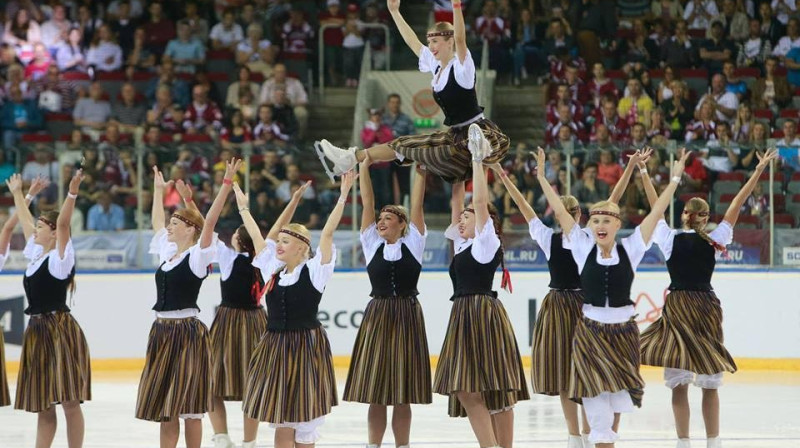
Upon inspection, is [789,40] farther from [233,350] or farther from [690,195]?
[233,350]

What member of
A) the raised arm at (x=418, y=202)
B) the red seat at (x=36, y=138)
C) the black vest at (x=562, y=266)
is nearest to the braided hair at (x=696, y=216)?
the black vest at (x=562, y=266)

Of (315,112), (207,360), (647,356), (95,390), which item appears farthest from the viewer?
(315,112)

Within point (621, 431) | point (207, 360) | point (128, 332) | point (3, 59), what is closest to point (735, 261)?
point (621, 431)

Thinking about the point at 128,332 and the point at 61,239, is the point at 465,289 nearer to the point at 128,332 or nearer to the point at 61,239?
the point at 61,239

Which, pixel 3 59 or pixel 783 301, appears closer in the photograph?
pixel 783 301

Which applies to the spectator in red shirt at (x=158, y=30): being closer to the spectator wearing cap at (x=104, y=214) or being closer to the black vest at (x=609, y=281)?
the spectator wearing cap at (x=104, y=214)

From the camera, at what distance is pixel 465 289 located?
845 cm

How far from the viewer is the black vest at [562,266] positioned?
30.0ft

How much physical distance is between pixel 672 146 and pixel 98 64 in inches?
328

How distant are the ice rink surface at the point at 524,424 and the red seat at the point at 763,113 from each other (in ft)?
14.0

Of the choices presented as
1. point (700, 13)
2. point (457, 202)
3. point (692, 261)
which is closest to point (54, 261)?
point (457, 202)

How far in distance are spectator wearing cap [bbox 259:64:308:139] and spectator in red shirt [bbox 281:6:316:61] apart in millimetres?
927

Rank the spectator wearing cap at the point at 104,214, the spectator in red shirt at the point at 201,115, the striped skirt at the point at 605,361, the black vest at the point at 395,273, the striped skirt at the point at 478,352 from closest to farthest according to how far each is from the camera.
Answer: the striped skirt at the point at 605,361 → the striped skirt at the point at 478,352 → the black vest at the point at 395,273 → the spectator wearing cap at the point at 104,214 → the spectator in red shirt at the point at 201,115

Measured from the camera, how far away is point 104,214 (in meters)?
13.9
